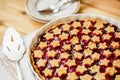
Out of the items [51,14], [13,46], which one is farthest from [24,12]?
[13,46]

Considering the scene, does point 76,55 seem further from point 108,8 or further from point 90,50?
point 108,8

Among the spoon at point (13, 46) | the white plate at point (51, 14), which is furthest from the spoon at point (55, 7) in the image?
the spoon at point (13, 46)

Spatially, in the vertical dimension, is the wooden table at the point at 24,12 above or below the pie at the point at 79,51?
above

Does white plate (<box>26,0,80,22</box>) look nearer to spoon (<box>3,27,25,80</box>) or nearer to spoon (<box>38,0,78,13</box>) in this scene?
spoon (<box>38,0,78,13</box>)

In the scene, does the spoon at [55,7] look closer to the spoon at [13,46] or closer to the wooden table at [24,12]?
the wooden table at [24,12]

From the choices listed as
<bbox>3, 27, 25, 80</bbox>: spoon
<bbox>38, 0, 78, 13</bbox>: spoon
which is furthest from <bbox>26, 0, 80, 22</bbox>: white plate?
<bbox>3, 27, 25, 80</bbox>: spoon

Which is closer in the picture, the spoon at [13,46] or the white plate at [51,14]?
the spoon at [13,46]
